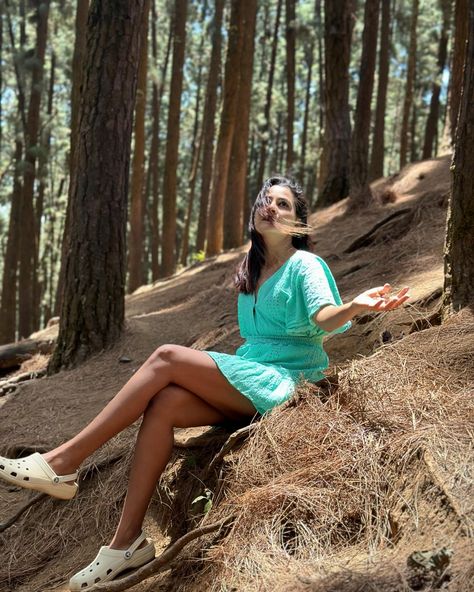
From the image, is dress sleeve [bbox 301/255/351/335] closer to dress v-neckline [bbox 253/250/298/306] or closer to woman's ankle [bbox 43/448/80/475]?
dress v-neckline [bbox 253/250/298/306]

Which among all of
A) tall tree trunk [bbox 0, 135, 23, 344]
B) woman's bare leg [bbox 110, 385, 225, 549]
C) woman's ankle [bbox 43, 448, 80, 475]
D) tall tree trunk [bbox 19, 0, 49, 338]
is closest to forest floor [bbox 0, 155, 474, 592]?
woman's bare leg [bbox 110, 385, 225, 549]

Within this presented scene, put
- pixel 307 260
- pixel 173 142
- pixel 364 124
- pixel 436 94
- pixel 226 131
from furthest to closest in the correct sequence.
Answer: pixel 436 94 → pixel 173 142 → pixel 226 131 → pixel 364 124 → pixel 307 260

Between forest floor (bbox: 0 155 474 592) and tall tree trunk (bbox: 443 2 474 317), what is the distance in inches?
7.4

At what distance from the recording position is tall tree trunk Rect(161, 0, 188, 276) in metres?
16.6

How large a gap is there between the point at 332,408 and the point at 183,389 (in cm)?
69

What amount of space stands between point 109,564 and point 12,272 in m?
15.9

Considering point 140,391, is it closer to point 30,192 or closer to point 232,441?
point 232,441

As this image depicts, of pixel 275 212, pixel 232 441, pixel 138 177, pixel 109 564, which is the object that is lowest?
pixel 109 564

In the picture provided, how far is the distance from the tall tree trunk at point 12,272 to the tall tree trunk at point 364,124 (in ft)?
26.8

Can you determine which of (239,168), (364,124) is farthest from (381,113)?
(364,124)

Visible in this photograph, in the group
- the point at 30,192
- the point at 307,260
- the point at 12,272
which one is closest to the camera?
the point at 307,260

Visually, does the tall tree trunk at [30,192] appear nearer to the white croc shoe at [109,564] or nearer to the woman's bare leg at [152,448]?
the woman's bare leg at [152,448]

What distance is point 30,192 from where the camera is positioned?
1677 cm

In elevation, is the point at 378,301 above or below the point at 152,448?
above
